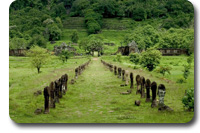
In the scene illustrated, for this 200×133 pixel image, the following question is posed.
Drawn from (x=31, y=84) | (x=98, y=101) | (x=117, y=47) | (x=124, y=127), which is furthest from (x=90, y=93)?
(x=117, y=47)

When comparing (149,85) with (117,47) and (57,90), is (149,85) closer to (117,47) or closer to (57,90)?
(57,90)

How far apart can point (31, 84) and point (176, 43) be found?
28.3 ft

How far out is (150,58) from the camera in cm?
1612

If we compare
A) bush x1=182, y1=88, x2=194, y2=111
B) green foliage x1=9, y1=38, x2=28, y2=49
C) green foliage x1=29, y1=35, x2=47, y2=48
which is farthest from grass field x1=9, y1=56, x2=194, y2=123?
green foliage x1=29, y1=35, x2=47, y2=48

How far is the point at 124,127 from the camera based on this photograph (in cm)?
734

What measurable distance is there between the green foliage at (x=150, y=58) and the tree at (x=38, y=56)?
238 inches

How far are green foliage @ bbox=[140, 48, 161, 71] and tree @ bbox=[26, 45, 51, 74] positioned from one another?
19.8 ft

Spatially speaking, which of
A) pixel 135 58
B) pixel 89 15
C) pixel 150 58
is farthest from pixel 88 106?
pixel 135 58

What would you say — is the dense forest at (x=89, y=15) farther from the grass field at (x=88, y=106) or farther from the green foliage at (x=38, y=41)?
the grass field at (x=88, y=106)

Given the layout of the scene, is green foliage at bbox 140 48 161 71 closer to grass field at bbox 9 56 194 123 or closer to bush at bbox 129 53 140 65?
bush at bbox 129 53 140 65

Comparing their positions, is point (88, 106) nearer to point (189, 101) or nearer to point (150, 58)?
point (189, 101)

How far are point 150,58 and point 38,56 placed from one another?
267 inches

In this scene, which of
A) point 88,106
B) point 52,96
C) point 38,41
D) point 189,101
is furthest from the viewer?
point 38,41

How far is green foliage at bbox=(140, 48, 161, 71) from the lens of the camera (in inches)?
610
